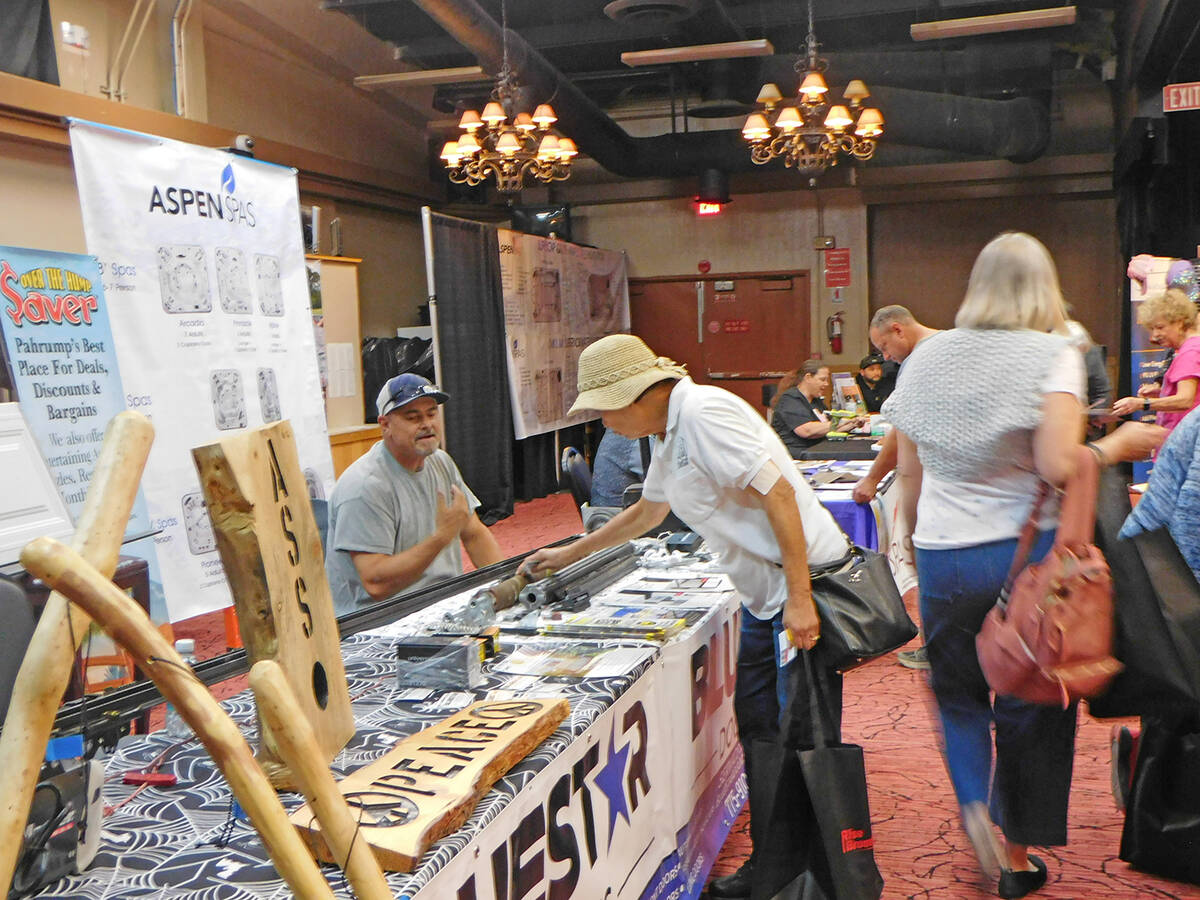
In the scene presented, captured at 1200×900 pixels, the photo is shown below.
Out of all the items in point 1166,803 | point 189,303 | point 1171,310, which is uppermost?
point 189,303

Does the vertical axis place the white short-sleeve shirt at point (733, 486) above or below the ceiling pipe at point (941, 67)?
below

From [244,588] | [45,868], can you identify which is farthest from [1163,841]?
[45,868]

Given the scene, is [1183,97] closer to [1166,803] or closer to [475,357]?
[1166,803]

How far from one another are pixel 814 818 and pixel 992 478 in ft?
2.63

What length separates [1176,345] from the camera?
5359 mm

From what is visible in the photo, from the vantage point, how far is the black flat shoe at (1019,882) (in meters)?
2.52

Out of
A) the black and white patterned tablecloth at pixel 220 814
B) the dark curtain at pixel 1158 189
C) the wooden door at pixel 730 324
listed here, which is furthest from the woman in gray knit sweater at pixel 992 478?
the wooden door at pixel 730 324

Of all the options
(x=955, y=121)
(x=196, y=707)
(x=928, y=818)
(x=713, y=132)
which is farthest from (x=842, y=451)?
(x=713, y=132)

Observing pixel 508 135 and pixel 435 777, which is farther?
Result: pixel 508 135

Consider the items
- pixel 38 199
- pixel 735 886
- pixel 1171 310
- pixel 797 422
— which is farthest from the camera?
pixel 797 422

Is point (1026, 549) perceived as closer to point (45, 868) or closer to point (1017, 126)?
point (45, 868)

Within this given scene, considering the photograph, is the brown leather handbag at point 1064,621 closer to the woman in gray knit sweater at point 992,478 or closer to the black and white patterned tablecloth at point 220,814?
the woman in gray knit sweater at point 992,478

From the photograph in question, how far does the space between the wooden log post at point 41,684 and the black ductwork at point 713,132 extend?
6.32 m

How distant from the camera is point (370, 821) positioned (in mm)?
1304
